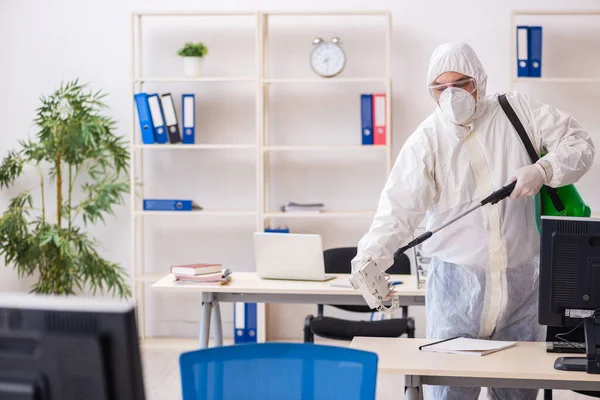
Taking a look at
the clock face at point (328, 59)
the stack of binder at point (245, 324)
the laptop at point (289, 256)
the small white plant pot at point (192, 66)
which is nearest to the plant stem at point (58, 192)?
the small white plant pot at point (192, 66)

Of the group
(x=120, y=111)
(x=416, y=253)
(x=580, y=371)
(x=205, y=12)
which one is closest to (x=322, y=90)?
(x=205, y=12)

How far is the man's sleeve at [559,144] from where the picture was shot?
259 cm

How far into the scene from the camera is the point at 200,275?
3.85 meters

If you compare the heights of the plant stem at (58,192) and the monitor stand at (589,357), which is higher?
the plant stem at (58,192)

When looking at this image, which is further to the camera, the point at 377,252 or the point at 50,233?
the point at 50,233

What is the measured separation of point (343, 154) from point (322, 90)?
43cm

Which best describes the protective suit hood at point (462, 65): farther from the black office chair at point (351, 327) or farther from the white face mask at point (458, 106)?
the black office chair at point (351, 327)

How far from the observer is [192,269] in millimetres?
3838

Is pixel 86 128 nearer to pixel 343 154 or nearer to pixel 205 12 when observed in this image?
pixel 205 12

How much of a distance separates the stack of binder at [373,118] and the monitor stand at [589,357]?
8.96 feet

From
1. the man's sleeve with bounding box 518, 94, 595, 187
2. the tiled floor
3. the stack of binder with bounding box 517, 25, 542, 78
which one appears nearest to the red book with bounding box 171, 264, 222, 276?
the tiled floor

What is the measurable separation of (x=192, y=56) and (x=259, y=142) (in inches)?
26.7

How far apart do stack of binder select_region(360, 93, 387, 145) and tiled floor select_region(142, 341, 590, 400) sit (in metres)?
1.41

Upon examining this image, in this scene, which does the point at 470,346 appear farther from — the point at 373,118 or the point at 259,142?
the point at 259,142
